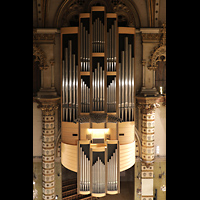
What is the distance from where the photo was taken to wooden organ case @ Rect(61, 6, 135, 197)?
945cm

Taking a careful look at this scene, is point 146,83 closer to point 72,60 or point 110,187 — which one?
point 72,60

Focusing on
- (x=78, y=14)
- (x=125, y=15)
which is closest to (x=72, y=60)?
(x=78, y=14)

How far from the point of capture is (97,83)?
31.1ft

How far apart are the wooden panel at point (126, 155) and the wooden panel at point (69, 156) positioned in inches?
90.1

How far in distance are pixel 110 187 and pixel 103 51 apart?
6.64 meters

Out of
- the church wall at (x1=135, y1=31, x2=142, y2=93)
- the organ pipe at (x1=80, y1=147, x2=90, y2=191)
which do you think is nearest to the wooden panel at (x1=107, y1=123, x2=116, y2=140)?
the organ pipe at (x1=80, y1=147, x2=90, y2=191)

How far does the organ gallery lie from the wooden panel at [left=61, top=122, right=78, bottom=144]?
5 centimetres

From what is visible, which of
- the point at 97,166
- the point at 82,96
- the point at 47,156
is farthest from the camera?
the point at 47,156

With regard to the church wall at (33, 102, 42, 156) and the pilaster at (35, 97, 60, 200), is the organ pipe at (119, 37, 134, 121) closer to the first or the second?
the pilaster at (35, 97, 60, 200)

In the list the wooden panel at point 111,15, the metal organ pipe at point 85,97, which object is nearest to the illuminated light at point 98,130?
the metal organ pipe at point 85,97

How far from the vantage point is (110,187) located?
29.8 ft

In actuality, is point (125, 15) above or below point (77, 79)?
above

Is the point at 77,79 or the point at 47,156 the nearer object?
the point at 77,79

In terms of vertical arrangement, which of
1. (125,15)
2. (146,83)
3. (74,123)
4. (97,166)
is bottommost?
(97,166)
